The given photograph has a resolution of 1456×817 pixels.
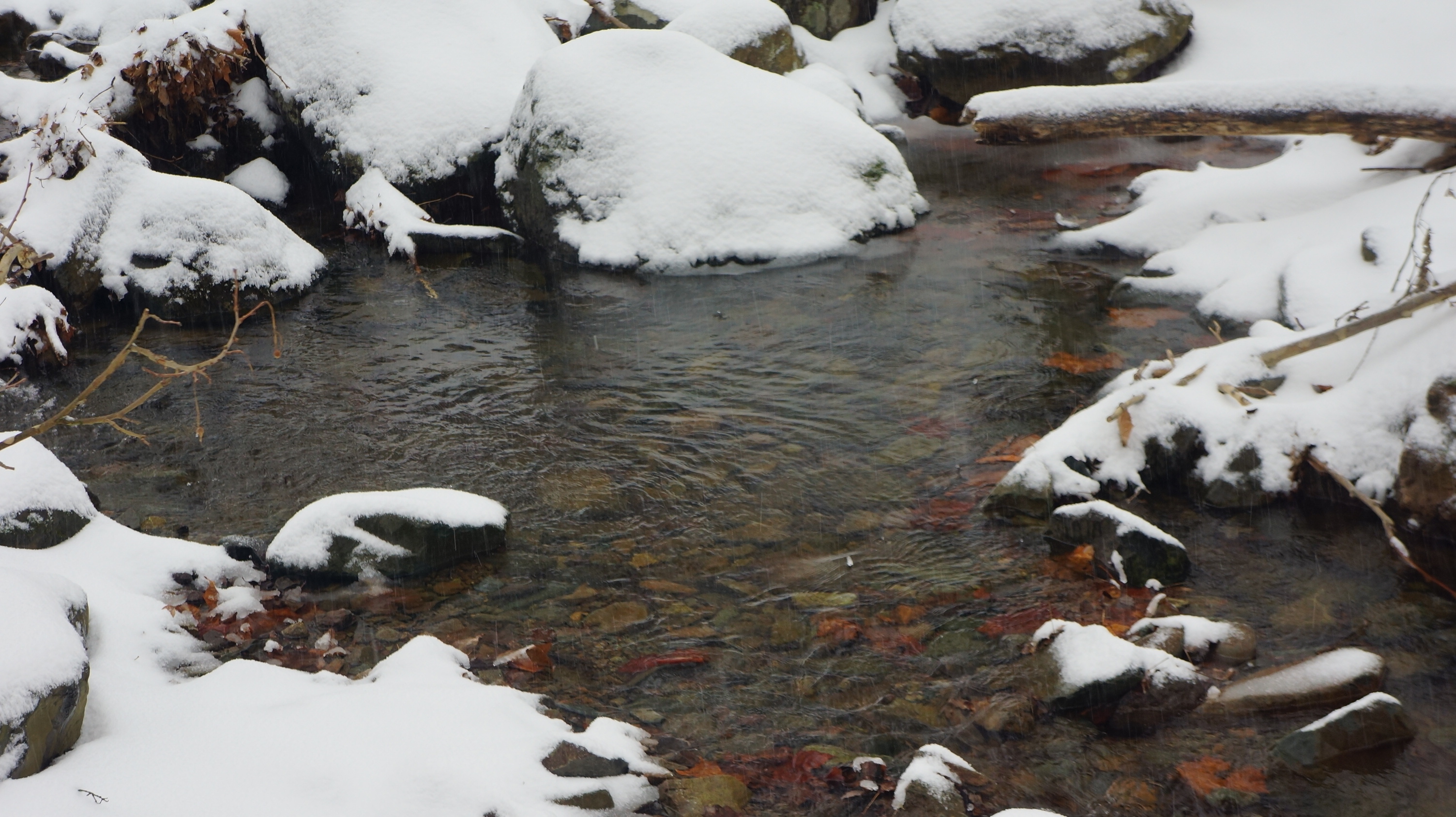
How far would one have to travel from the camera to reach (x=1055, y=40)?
1179 cm

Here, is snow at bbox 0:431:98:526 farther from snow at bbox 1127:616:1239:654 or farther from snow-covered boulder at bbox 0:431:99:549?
snow at bbox 1127:616:1239:654

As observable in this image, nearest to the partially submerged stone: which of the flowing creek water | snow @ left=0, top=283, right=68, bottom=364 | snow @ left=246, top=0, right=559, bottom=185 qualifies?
the flowing creek water

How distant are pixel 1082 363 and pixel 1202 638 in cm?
289

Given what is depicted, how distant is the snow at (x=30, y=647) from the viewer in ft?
8.00

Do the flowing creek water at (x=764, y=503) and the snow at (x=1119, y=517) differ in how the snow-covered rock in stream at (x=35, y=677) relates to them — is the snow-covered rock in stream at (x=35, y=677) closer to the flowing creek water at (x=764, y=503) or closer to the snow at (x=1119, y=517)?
the flowing creek water at (x=764, y=503)

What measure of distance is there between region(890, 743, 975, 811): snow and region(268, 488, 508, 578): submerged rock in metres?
2.10

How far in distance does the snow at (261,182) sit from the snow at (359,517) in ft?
23.8

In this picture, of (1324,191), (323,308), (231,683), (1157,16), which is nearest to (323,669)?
(231,683)

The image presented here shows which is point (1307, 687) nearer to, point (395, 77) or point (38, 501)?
point (38, 501)

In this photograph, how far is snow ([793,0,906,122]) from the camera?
43.4 feet

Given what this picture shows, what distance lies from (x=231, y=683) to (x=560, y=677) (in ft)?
3.36

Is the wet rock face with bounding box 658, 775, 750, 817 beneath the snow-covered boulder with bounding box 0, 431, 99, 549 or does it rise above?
beneath

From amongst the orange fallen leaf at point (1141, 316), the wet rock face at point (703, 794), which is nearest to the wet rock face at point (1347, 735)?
the wet rock face at point (703, 794)

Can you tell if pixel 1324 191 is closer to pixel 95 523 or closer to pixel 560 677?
pixel 560 677
